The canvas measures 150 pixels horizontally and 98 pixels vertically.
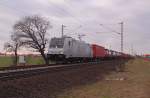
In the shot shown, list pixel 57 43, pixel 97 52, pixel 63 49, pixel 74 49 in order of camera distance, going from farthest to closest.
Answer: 1. pixel 97 52
2. pixel 74 49
3. pixel 57 43
4. pixel 63 49

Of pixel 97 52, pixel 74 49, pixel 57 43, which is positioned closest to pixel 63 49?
pixel 57 43

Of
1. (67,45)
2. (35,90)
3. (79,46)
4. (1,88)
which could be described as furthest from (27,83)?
(79,46)

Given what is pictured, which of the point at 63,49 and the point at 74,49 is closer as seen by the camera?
the point at 63,49

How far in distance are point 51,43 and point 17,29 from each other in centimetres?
3445

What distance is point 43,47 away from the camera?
64812 millimetres

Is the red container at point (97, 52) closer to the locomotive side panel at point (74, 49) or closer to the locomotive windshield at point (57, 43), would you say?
the locomotive side panel at point (74, 49)

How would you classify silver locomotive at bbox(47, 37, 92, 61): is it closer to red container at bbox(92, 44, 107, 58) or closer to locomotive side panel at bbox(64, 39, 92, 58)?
locomotive side panel at bbox(64, 39, 92, 58)

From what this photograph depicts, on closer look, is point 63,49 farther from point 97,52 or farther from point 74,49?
point 97,52

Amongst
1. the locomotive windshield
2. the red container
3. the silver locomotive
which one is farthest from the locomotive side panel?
the red container

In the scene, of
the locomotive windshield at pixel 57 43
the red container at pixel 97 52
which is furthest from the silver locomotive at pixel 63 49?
the red container at pixel 97 52

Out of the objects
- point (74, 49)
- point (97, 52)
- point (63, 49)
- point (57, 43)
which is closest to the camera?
point (63, 49)

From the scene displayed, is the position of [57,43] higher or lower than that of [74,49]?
higher

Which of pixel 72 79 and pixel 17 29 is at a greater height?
pixel 17 29

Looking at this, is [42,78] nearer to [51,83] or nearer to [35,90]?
[51,83]
